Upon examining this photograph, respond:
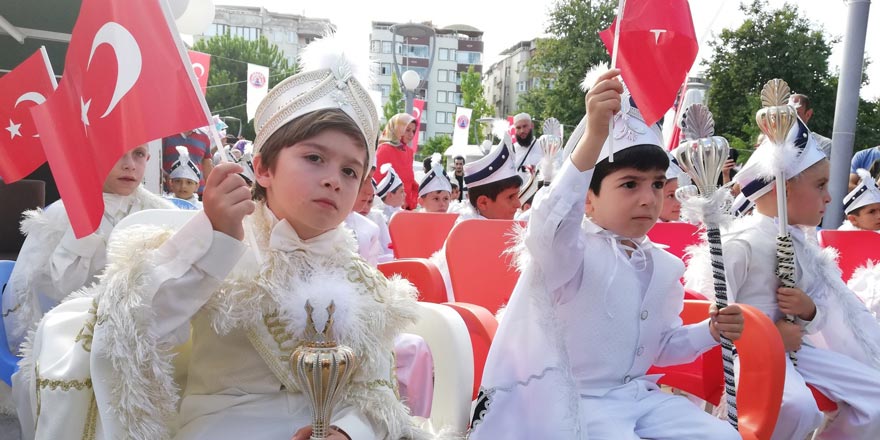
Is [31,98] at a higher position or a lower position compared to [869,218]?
higher

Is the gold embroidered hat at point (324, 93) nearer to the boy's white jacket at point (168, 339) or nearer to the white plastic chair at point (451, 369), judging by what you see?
the boy's white jacket at point (168, 339)

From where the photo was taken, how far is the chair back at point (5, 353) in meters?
2.50

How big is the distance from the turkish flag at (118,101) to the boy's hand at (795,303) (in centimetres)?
245

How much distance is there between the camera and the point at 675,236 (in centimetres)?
381

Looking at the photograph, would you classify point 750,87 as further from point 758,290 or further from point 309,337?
point 309,337

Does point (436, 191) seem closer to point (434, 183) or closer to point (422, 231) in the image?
point (434, 183)

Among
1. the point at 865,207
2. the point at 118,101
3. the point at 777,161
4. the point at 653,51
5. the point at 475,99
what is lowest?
the point at 865,207

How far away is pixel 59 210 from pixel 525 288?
221cm

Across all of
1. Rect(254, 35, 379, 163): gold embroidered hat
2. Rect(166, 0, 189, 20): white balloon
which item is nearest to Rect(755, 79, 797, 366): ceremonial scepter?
Rect(254, 35, 379, 163): gold embroidered hat

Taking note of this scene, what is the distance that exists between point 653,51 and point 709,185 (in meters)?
0.49

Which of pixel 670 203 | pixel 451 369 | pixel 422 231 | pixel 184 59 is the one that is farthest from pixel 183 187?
pixel 451 369

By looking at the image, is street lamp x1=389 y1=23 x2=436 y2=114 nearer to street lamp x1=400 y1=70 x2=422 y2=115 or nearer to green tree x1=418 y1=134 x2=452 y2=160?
street lamp x1=400 y1=70 x2=422 y2=115

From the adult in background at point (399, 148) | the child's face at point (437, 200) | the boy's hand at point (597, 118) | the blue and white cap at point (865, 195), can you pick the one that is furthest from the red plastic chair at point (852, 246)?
the adult in background at point (399, 148)

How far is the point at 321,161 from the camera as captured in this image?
183cm
